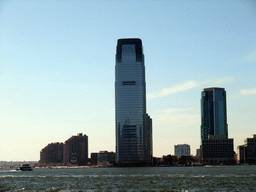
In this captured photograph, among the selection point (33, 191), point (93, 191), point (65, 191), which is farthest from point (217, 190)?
point (33, 191)

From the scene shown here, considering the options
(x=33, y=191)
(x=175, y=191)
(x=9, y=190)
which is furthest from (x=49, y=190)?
(x=175, y=191)

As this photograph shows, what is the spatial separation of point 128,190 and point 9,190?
117 ft

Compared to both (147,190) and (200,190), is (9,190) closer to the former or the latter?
(147,190)

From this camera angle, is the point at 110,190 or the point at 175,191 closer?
the point at 175,191

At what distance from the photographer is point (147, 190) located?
122875 mm

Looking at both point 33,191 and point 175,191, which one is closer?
point 175,191

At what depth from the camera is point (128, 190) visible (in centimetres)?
12469

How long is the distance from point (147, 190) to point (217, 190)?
18.5 meters

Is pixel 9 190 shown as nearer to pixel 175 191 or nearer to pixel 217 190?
pixel 175 191

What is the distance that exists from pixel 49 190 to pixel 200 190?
4175 cm

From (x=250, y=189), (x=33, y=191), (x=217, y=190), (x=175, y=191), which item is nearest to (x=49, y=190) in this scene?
(x=33, y=191)

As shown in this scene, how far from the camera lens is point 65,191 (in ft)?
406

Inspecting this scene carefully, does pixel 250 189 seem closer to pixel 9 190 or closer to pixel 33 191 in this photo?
pixel 33 191

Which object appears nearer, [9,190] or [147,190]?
[147,190]
